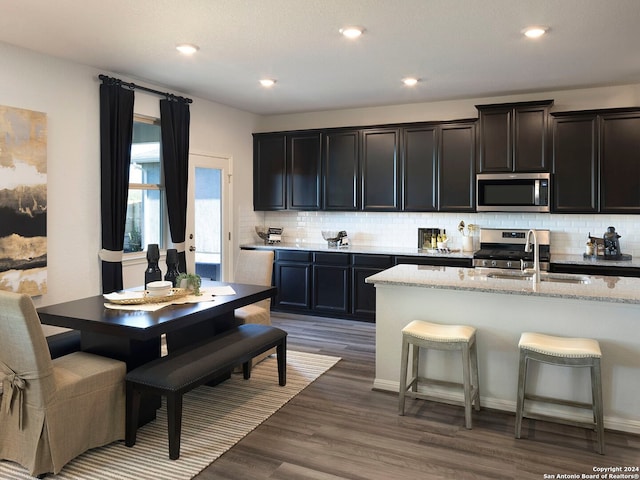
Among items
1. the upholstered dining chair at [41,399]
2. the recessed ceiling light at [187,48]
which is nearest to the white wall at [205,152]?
the recessed ceiling light at [187,48]

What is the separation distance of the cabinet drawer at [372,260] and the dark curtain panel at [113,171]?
2670 millimetres

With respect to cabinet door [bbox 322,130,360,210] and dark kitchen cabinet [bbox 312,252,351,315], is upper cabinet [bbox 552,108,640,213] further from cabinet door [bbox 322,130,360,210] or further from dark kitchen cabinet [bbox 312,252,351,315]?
dark kitchen cabinet [bbox 312,252,351,315]

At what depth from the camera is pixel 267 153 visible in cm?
687

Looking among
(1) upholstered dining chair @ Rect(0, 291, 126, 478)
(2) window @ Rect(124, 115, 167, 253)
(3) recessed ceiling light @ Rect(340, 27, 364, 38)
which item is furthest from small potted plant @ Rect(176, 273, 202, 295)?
(3) recessed ceiling light @ Rect(340, 27, 364, 38)

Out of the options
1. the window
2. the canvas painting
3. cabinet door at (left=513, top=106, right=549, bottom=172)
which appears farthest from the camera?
cabinet door at (left=513, top=106, right=549, bottom=172)

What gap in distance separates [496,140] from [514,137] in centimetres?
18

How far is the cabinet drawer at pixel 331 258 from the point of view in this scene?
20.0 ft

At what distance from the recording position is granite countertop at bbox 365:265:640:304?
302 centimetres

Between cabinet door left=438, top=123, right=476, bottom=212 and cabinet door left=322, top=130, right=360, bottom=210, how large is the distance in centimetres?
108

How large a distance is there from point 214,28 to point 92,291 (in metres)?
2.66

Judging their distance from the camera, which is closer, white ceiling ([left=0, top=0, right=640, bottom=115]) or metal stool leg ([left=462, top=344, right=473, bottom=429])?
metal stool leg ([left=462, top=344, right=473, bottom=429])

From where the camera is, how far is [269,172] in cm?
688

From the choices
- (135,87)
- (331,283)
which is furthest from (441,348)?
(135,87)

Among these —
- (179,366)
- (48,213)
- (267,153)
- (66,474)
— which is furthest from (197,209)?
(66,474)
